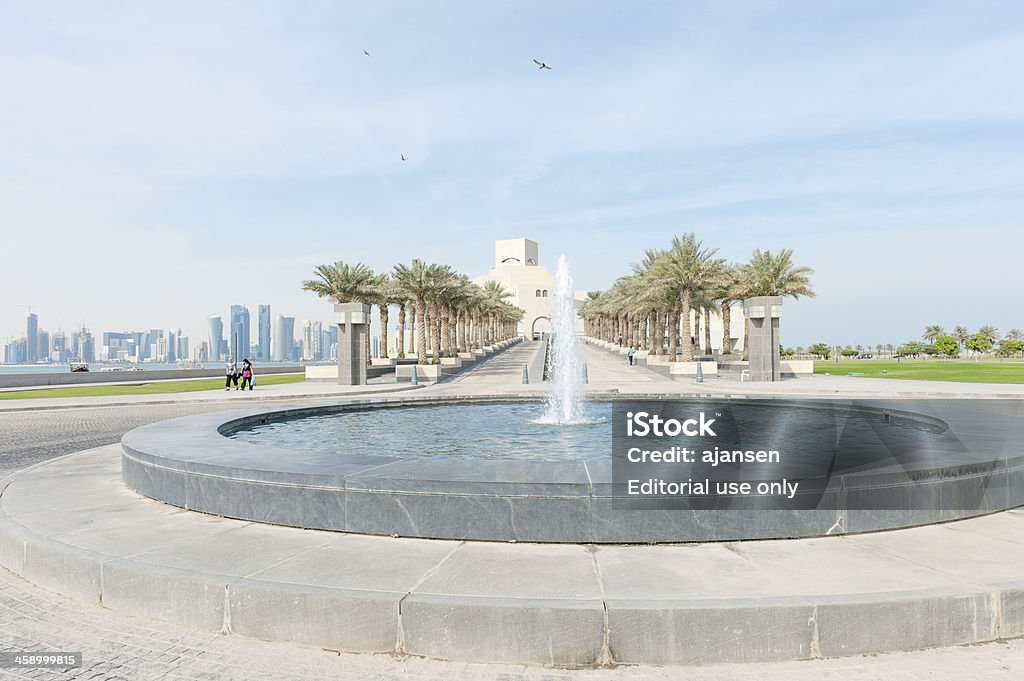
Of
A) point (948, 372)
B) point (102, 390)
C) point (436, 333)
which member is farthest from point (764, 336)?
point (102, 390)

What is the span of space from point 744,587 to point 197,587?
3.65 m

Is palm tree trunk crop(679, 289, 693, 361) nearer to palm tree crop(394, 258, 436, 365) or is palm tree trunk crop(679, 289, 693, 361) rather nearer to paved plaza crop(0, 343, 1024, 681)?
palm tree crop(394, 258, 436, 365)

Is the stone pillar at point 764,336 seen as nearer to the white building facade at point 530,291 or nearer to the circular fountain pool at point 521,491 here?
the circular fountain pool at point 521,491

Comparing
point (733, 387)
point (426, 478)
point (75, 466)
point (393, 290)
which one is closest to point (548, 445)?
point (426, 478)

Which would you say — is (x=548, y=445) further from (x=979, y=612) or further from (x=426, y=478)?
(x=979, y=612)

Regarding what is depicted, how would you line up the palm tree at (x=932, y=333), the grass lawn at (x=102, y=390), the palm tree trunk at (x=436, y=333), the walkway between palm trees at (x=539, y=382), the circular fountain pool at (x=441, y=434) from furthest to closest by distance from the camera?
the palm tree at (x=932, y=333)
the palm tree trunk at (x=436, y=333)
the grass lawn at (x=102, y=390)
the walkway between palm trees at (x=539, y=382)
the circular fountain pool at (x=441, y=434)

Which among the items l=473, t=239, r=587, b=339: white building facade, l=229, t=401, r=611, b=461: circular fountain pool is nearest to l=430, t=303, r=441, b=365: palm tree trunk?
l=229, t=401, r=611, b=461: circular fountain pool

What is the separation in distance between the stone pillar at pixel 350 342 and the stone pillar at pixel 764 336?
20.1m

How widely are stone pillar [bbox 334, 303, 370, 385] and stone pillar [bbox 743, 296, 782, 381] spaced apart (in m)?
20.1

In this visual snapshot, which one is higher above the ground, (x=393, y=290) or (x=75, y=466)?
(x=393, y=290)

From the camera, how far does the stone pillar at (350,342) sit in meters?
31.3

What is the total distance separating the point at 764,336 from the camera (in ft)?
107

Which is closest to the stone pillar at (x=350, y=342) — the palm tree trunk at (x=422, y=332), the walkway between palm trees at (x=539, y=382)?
the walkway between palm trees at (x=539, y=382)

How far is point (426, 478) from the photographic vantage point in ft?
17.5
